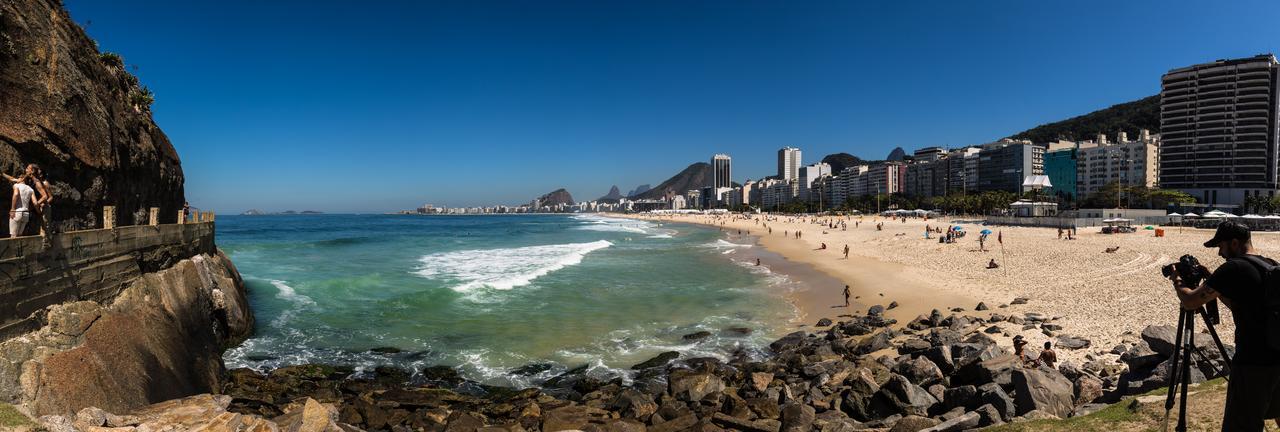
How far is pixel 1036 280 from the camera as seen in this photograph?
18.7 m

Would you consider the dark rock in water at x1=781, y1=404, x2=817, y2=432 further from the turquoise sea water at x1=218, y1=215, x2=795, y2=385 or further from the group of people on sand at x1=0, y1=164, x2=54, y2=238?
the group of people on sand at x1=0, y1=164, x2=54, y2=238

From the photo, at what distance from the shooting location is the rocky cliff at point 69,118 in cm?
841

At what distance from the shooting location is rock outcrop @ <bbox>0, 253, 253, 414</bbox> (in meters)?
6.54

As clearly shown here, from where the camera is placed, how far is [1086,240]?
96.7 feet

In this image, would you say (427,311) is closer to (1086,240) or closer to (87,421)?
(87,421)

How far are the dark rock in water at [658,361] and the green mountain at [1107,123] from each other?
6873 inches

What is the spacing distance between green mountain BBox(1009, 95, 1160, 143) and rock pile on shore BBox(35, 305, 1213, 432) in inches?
6820

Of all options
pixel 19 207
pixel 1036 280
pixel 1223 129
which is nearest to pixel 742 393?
pixel 19 207

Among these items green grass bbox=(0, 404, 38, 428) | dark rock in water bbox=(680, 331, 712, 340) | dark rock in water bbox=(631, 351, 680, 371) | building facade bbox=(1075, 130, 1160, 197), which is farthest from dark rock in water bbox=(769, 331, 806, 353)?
building facade bbox=(1075, 130, 1160, 197)

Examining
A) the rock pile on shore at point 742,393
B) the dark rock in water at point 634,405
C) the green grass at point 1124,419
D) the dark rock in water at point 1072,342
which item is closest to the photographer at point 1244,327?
the green grass at point 1124,419

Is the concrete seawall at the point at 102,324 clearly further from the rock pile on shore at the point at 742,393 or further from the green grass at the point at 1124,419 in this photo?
the green grass at the point at 1124,419

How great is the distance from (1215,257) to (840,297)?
13.5m

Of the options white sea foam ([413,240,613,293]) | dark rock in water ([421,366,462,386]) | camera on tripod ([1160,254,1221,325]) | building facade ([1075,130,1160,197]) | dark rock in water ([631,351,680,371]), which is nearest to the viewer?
camera on tripod ([1160,254,1221,325])

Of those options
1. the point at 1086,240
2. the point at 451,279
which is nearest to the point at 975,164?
the point at 1086,240
